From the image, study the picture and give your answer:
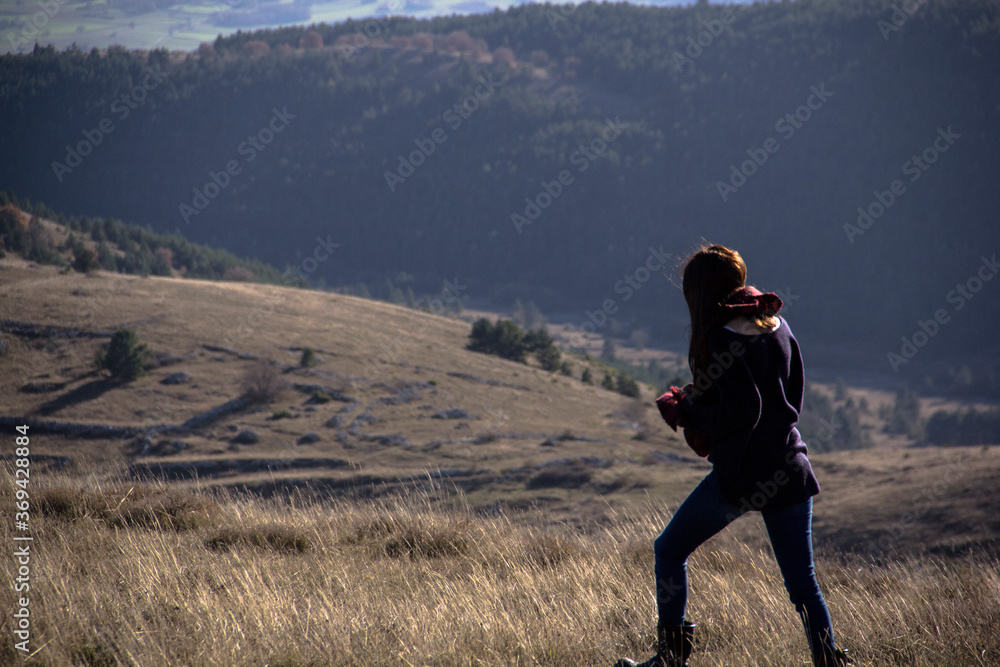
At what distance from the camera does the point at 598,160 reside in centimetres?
16300

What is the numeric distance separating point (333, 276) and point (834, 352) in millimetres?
100062

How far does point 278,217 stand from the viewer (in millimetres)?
157875

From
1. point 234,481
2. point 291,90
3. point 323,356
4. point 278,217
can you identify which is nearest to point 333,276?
point 278,217

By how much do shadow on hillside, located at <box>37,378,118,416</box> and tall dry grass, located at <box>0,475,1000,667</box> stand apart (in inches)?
691

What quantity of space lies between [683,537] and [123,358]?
2379 cm

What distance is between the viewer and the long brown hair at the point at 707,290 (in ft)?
8.08

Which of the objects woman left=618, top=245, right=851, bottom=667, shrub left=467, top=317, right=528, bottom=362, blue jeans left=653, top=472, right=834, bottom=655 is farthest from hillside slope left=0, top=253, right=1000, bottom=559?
woman left=618, top=245, right=851, bottom=667

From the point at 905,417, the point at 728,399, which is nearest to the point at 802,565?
the point at 728,399

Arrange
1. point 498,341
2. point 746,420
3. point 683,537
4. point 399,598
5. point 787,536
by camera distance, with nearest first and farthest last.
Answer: point 746,420
point 787,536
point 683,537
point 399,598
point 498,341

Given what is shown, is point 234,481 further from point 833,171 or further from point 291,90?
point 291,90

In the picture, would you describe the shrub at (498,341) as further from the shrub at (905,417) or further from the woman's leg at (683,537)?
the shrub at (905,417)

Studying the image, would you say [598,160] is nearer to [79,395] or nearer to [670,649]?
[79,395]

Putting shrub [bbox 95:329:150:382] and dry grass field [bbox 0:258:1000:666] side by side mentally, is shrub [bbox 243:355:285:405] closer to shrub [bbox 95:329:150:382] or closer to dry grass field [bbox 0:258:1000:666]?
dry grass field [bbox 0:258:1000:666]

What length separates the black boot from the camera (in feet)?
8.71
